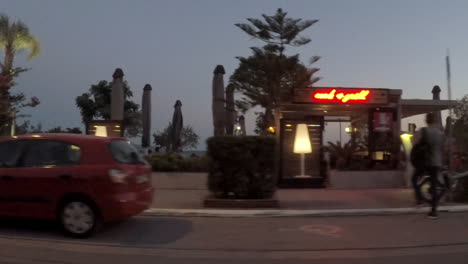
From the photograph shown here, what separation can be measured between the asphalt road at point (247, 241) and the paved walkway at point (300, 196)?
1.54m

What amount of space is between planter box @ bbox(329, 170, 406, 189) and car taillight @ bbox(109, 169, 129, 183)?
27.8ft

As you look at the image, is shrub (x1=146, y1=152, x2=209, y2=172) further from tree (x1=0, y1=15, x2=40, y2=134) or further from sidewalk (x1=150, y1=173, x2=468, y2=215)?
tree (x1=0, y1=15, x2=40, y2=134)

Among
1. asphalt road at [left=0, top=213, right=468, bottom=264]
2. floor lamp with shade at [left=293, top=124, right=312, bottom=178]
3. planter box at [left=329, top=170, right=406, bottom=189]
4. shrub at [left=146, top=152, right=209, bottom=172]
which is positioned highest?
floor lamp with shade at [left=293, top=124, right=312, bottom=178]

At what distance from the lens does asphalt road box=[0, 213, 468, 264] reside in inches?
286

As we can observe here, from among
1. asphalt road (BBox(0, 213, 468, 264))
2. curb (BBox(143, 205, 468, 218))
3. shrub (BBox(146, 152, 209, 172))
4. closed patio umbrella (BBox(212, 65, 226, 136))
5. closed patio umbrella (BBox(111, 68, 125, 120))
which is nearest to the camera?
asphalt road (BBox(0, 213, 468, 264))

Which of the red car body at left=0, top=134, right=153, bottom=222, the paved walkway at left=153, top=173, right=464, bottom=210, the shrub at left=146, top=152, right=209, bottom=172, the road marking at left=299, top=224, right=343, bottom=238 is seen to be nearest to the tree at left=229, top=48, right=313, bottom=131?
the shrub at left=146, top=152, right=209, bottom=172

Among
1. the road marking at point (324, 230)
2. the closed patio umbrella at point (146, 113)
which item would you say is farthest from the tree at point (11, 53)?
the road marking at point (324, 230)

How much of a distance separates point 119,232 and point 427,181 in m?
6.31

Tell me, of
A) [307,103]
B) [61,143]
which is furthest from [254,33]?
[61,143]

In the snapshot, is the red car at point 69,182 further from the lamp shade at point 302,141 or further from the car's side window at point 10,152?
the lamp shade at point 302,141

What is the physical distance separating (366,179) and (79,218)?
31.3 ft

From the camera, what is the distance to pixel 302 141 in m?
15.6

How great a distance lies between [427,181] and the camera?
11.0 meters

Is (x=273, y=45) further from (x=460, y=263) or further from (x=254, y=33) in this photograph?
(x=460, y=263)
